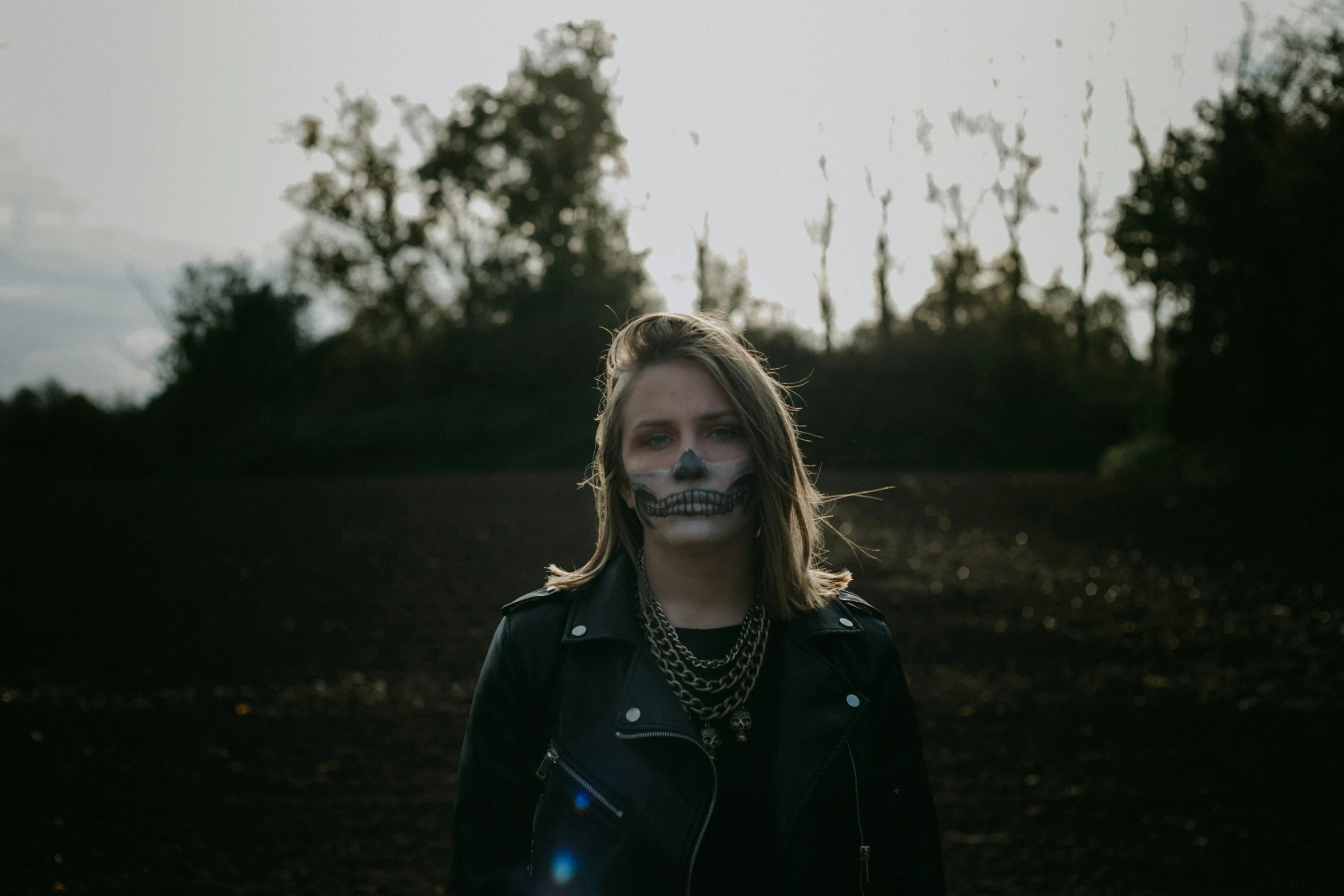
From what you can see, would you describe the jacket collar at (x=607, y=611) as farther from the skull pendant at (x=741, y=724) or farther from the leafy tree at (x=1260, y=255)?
the leafy tree at (x=1260, y=255)

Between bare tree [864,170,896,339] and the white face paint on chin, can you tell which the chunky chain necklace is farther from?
bare tree [864,170,896,339]

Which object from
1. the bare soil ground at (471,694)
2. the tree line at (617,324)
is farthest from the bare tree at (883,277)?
the bare soil ground at (471,694)

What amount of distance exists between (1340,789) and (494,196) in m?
35.9

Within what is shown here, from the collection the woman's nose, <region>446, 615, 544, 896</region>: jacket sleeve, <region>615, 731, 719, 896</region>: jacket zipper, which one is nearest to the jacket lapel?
<region>615, 731, 719, 896</region>: jacket zipper

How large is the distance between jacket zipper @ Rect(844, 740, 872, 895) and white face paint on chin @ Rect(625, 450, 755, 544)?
20.2 inches

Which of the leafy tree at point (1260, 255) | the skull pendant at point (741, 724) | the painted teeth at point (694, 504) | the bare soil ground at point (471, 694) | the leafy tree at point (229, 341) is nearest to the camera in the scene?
the skull pendant at point (741, 724)

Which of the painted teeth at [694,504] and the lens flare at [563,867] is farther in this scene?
the painted teeth at [694,504]

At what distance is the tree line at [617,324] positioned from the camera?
66.8 feet

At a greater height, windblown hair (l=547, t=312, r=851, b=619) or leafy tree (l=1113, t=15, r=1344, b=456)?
leafy tree (l=1113, t=15, r=1344, b=456)

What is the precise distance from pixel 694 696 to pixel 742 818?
25cm

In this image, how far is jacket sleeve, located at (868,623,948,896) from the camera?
7.02ft

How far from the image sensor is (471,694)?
7367mm

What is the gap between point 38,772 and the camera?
5676mm

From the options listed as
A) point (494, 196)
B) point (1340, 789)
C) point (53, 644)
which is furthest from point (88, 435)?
point (1340, 789)
